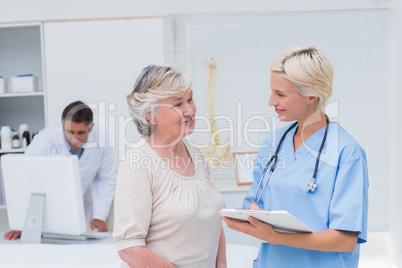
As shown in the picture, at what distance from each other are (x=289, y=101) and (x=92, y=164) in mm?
1998

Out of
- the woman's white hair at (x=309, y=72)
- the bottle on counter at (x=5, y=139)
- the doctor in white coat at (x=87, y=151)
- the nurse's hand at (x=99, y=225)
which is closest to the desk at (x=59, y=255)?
the nurse's hand at (x=99, y=225)

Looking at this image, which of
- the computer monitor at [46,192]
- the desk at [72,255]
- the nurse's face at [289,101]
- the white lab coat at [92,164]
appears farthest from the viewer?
the white lab coat at [92,164]

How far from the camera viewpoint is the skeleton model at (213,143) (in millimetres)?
3633

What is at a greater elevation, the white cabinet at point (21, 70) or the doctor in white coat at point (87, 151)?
the white cabinet at point (21, 70)

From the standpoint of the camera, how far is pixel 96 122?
3.40m

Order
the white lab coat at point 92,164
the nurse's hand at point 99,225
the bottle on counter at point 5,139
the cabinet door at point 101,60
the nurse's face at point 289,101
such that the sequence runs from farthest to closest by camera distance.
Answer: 1. the bottle on counter at point 5,139
2. the cabinet door at point 101,60
3. the white lab coat at point 92,164
4. the nurse's hand at point 99,225
5. the nurse's face at point 289,101

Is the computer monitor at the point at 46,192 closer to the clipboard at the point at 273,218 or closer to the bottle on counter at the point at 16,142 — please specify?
the clipboard at the point at 273,218

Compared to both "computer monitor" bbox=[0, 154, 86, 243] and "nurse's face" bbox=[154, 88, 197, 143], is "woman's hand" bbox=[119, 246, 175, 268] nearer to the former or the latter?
"nurse's face" bbox=[154, 88, 197, 143]

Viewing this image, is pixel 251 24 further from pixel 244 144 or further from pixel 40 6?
pixel 40 6

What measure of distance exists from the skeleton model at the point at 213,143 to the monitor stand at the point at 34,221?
1.55 meters

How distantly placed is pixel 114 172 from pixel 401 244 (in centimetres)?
221

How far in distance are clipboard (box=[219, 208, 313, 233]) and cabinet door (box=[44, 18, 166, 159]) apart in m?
2.11

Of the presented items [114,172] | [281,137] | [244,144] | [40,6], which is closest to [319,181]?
[281,137]

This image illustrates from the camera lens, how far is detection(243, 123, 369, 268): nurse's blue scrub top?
4.58ft
